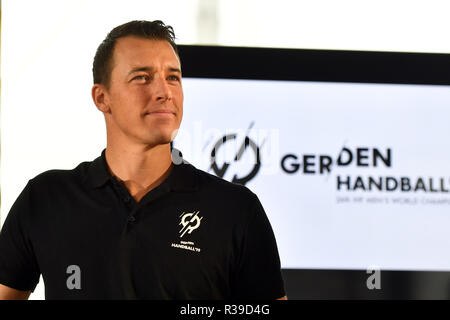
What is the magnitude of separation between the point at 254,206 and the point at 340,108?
124cm

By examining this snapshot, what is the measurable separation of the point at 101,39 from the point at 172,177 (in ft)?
4.74

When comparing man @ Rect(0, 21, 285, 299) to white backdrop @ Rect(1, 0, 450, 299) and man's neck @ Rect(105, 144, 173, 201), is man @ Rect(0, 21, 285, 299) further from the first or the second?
white backdrop @ Rect(1, 0, 450, 299)

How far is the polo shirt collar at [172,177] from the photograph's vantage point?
5.42ft

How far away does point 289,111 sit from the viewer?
9.00 ft

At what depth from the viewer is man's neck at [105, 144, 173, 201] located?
165 centimetres

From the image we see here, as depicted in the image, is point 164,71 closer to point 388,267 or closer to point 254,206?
point 254,206

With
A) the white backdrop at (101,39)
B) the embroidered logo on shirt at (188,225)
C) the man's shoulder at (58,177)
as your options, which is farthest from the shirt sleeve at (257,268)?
the white backdrop at (101,39)

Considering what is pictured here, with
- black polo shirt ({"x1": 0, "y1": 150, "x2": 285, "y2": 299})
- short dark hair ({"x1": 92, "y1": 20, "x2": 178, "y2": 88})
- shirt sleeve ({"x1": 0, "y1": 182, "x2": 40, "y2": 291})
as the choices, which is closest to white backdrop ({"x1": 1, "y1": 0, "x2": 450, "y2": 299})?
short dark hair ({"x1": 92, "y1": 20, "x2": 178, "y2": 88})

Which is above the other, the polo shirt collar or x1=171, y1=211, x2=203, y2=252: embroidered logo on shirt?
the polo shirt collar

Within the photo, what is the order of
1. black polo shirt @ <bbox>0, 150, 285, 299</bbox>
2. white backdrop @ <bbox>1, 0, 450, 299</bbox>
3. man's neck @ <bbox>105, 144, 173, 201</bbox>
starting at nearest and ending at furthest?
1. black polo shirt @ <bbox>0, 150, 285, 299</bbox>
2. man's neck @ <bbox>105, 144, 173, 201</bbox>
3. white backdrop @ <bbox>1, 0, 450, 299</bbox>

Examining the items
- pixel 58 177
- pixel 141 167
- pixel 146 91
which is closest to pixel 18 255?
pixel 58 177

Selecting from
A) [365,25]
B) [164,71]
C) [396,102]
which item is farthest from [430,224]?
[164,71]

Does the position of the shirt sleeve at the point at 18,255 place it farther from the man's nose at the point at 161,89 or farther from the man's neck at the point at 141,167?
the man's nose at the point at 161,89

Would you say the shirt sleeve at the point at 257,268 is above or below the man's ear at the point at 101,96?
below
